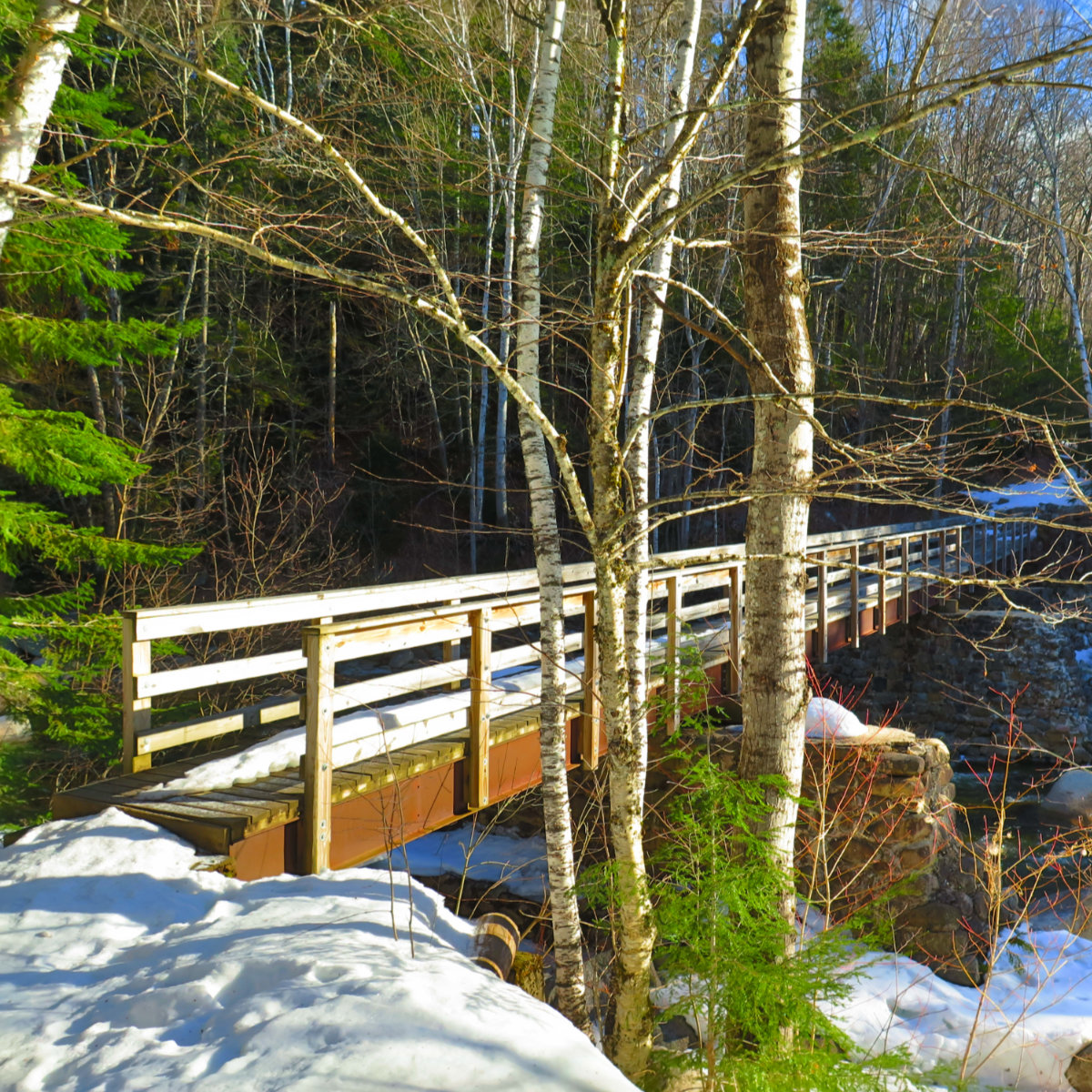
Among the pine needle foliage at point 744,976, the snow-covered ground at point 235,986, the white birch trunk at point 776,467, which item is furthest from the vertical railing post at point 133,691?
the white birch trunk at point 776,467

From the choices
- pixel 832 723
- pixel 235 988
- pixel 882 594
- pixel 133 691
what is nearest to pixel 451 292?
pixel 235 988

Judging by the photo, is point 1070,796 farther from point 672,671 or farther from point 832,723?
point 672,671

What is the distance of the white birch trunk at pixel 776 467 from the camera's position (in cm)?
479

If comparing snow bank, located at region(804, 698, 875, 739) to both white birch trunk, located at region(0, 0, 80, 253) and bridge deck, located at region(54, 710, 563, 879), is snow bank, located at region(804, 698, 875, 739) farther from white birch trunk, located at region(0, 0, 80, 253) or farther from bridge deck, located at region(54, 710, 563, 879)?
white birch trunk, located at region(0, 0, 80, 253)

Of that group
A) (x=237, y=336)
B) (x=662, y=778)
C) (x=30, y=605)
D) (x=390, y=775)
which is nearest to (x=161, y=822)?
(x=390, y=775)

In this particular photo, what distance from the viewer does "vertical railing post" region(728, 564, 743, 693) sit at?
8234 millimetres

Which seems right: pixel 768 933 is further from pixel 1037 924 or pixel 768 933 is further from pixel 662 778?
pixel 1037 924

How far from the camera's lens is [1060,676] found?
15.6m

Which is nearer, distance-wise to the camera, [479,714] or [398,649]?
[479,714]

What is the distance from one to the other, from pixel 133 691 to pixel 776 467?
3424mm

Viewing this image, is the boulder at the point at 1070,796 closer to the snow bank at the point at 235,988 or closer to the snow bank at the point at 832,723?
the snow bank at the point at 832,723

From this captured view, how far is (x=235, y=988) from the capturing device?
111 inches

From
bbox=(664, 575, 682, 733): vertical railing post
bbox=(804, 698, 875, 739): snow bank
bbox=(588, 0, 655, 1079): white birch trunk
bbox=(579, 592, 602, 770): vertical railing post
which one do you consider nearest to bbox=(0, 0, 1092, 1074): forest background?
bbox=(588, 0, 655, 1079): white birch trunk

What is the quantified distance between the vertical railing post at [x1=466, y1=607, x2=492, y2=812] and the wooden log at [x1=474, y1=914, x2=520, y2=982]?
55.3 inches
